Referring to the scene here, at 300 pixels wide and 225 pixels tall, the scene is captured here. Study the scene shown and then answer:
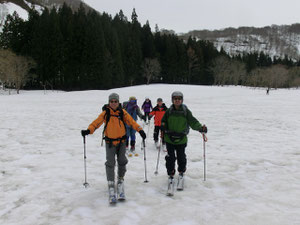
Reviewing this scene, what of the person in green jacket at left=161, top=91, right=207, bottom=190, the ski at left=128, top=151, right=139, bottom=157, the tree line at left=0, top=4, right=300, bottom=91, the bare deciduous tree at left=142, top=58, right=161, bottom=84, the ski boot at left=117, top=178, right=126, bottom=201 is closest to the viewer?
the ski boot at left=117, top=178, right=126, bottom=201

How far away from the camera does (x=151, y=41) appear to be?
75125 mm

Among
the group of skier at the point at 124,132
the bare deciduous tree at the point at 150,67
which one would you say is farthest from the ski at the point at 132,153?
the bare deciduous tree at the point at 150,67

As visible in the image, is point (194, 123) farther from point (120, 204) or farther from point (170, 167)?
point (120, 204)

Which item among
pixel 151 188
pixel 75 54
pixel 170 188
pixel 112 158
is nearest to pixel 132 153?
pixel 151 188

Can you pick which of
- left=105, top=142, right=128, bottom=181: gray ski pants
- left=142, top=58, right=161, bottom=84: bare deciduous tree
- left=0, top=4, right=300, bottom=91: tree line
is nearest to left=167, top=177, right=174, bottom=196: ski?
→ left=105, top=142, right=128, bottom=181: gray ski pants

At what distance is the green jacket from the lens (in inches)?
185

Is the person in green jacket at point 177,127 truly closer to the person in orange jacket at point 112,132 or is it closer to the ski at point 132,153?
the person in orange jacket at point 112,132

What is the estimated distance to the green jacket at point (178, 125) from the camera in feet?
15.5

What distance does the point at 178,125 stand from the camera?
4.74 m

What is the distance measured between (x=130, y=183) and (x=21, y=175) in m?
2.94

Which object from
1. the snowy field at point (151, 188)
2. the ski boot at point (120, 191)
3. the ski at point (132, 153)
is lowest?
the snowy field at point (151, 188)

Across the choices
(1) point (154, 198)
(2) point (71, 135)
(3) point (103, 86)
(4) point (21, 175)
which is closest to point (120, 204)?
(1) point (154, 198)

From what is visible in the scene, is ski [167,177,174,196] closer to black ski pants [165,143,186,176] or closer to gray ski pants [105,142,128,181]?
black ski pants [165,143,186,176]

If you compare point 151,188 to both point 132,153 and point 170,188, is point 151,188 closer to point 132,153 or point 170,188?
point 170,188
